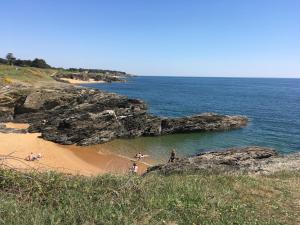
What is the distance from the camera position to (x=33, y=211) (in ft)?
23.6

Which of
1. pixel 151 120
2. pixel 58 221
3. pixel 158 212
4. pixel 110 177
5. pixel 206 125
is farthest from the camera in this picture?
pixel 206 125

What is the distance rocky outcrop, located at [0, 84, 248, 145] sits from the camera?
120ft

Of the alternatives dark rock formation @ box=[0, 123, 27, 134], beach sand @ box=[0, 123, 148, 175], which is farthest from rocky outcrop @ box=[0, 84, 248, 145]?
beach sand @ box=[0, 123, 148, 175]

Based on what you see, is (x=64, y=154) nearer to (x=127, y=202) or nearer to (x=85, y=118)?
(x=85, y=118)

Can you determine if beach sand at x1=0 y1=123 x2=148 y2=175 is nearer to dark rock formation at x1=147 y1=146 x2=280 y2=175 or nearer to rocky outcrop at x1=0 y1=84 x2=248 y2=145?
rocky outcrop at x1=0 y1=84 x2=248 y2=145

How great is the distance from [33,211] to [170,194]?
302cm

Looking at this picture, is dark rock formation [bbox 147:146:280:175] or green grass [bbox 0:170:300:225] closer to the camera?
green grass [bbox 0:170:300:225]

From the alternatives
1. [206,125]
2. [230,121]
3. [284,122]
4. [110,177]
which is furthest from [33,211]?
[284,122]

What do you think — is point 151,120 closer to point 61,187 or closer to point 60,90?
point 60,90

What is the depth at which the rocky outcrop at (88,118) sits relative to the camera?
36.4 m

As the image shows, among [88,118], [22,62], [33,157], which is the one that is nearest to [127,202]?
[33,157]

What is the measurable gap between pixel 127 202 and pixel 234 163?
44.7 feet

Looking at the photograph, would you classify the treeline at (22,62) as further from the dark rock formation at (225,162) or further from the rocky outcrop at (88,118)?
the dark rock formation at (225,162)

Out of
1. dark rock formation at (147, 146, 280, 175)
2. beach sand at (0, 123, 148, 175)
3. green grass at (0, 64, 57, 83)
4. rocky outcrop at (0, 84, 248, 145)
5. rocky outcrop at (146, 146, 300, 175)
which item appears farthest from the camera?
green grass at (0, 64, 57, 83)
